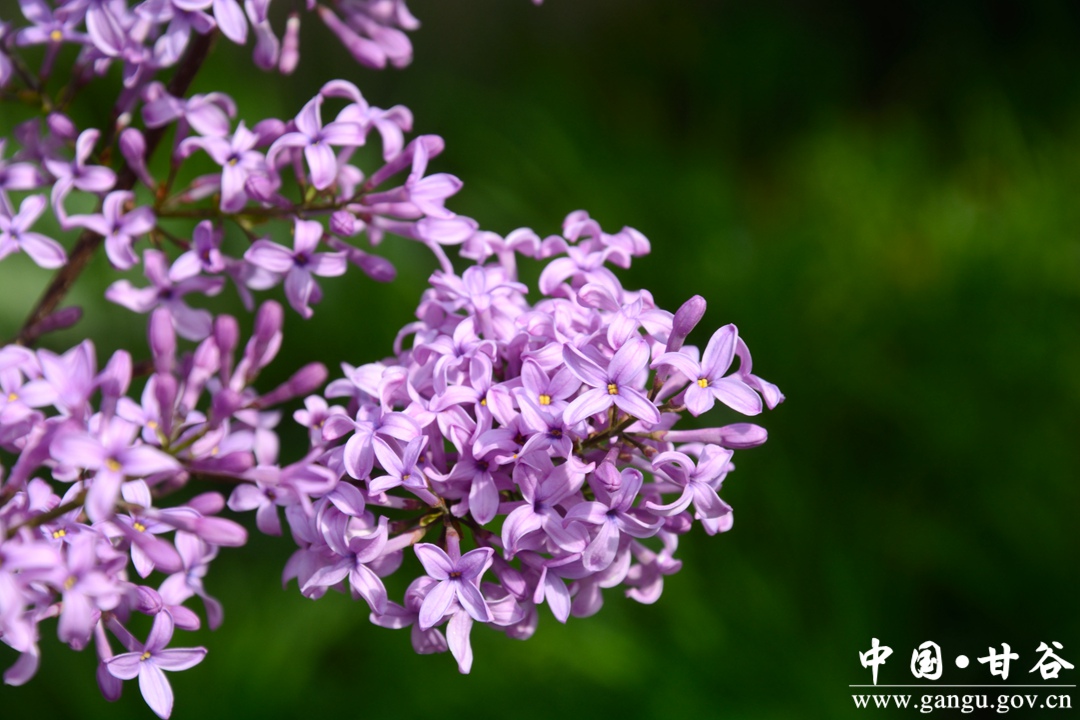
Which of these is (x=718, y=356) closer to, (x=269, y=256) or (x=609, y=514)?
(x=609, y=514)

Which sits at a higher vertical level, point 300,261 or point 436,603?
point 300,261

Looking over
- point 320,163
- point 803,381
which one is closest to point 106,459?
point 320,163

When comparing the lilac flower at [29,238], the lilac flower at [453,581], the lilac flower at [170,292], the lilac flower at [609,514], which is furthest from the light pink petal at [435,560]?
the lilac flower at [29,238]

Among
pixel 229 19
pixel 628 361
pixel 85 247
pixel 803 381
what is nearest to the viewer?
pixel 628 361

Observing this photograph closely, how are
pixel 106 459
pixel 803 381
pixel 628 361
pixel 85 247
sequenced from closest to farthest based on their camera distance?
pixel 106 459
pixel 628 361
pixel 85 247
pixel 803 381

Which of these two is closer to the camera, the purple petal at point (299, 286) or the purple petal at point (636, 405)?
the purple petal at point (636, 405)

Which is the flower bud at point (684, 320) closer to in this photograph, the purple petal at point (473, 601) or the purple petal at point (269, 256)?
the purple petal at point (473, 601)
